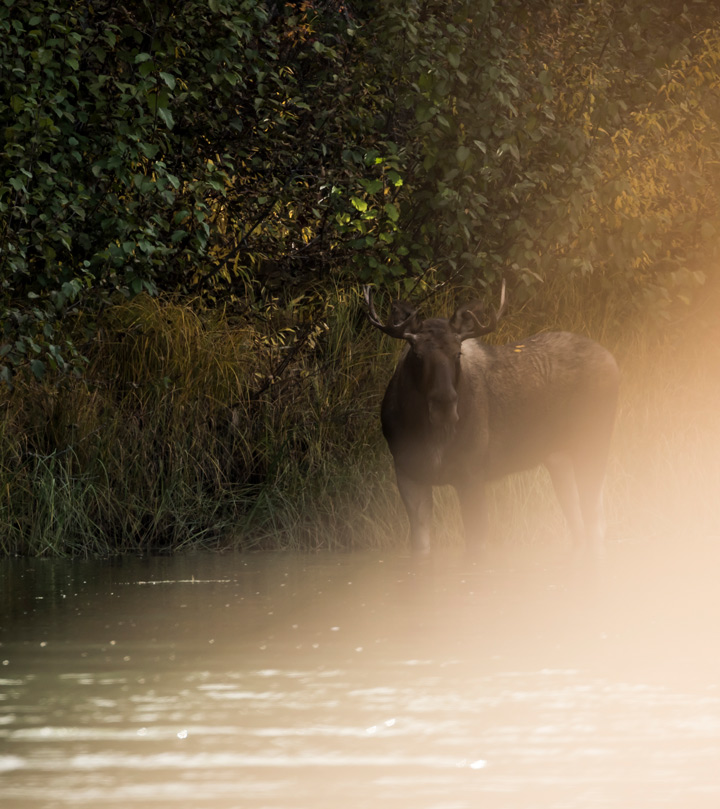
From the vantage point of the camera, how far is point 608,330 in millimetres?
13000

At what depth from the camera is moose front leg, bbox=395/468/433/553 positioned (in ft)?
30.1

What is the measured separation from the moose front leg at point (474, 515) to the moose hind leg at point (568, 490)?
1.03 m

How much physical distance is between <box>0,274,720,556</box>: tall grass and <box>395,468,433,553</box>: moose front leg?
115 centimetres

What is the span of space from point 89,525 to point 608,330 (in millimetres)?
5077

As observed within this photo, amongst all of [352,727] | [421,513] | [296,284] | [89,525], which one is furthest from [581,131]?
[352,727]

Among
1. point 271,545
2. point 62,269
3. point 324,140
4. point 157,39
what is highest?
point 157,39

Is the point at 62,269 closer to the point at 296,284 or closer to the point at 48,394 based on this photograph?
the point at 48,394

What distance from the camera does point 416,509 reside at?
9.21 metres

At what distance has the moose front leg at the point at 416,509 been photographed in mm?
9164

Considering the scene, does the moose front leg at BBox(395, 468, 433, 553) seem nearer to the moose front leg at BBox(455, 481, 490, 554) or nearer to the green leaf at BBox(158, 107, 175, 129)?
the moose front leg at BBox(455, 481, 490, 554)

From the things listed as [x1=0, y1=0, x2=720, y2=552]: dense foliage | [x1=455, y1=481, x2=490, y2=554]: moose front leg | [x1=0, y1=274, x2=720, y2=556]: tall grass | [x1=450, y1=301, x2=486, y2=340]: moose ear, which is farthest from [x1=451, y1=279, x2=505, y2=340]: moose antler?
[x1=0, y1=0, x2=720, y2=552]: dense foliage

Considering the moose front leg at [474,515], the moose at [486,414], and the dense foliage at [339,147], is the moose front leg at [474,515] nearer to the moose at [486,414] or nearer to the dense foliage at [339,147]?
the moose at [486,414]

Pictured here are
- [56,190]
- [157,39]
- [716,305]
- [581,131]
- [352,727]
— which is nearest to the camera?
[352,727]

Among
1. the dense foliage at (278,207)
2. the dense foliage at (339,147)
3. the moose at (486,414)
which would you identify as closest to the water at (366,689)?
the moose at (486,414)
